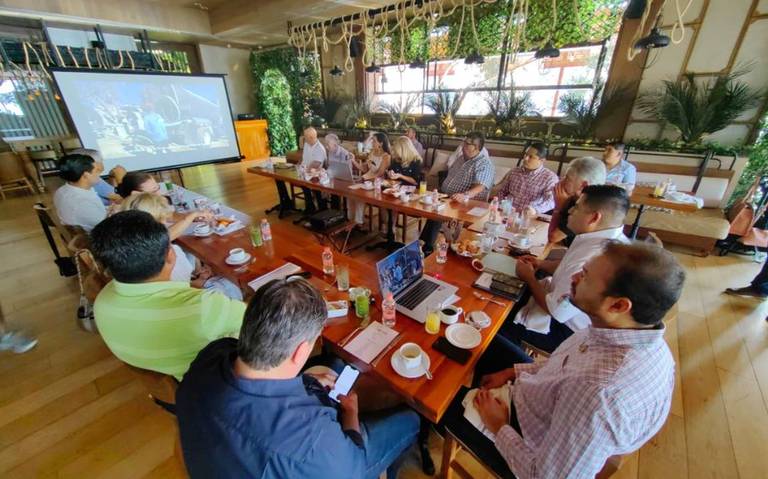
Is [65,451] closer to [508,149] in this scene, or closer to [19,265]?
[19,265]

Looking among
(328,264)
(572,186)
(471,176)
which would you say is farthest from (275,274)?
(471,176)

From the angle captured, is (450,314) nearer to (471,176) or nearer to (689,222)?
(471,176)

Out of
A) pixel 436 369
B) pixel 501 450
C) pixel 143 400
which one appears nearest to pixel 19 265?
pixel 143 400

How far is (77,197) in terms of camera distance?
2.39 m

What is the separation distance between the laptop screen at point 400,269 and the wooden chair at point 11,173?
869 cm

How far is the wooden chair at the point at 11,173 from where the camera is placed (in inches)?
226

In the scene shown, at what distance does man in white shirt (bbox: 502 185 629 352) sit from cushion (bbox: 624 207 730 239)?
299 cm

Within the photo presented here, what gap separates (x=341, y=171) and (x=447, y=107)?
11.6ft

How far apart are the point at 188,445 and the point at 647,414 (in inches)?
48.5

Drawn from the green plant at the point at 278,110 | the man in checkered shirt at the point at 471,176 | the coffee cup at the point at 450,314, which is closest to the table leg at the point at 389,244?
the man in checkered shirt at the point at 471,176

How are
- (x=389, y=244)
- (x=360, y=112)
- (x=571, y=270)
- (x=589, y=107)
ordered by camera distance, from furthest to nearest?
1. (x=360, y=112)
2. (x=589, y=107)
3. (x=389, y=244)
4. (x=571, y=270)

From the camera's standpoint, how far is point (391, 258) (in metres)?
1.47

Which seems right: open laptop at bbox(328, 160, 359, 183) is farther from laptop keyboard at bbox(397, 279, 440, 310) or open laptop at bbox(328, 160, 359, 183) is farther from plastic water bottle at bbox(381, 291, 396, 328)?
plastic water bottle at bbox(381, 291, 396, 328)

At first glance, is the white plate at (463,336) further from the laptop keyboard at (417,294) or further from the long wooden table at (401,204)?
the long wooden table at (401,204)
